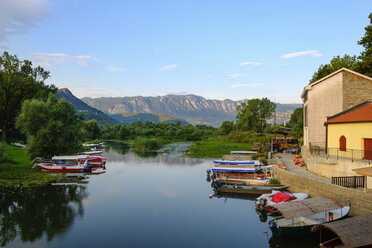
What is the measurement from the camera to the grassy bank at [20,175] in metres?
31.3

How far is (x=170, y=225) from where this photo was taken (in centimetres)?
2127

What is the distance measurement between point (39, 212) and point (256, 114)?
303 feet

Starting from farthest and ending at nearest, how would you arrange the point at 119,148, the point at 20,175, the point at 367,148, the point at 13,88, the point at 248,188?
1. the point at 119,148
2. the point at 13,88
3. the point at 20,175
4. the point at 248,188
5. the point at 367,148

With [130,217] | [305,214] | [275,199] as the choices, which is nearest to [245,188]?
[275,199]

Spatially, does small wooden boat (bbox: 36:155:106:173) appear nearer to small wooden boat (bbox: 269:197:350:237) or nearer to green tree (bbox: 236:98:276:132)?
small wooden boat (bbox: 269:197:350:237)

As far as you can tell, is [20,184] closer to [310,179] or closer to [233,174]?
[233,174]

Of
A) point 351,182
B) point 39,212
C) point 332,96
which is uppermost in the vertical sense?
point 332,96

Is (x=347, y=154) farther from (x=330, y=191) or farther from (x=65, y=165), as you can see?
(x=65, y=165)

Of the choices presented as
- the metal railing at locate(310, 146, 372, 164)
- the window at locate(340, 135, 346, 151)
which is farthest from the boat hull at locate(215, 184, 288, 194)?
→ the window at locate(340, 135, 346, 151)

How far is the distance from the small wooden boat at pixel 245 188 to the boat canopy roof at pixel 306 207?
932cm

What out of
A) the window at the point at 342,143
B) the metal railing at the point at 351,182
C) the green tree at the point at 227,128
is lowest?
the metal railing at the point at 351,182

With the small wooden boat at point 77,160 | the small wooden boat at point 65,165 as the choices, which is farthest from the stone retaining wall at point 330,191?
the small wooden boat at point 77,160

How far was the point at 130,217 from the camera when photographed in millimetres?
22938

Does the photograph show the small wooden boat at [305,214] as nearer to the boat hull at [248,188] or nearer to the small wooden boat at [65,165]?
the boat hull at [248,188]
